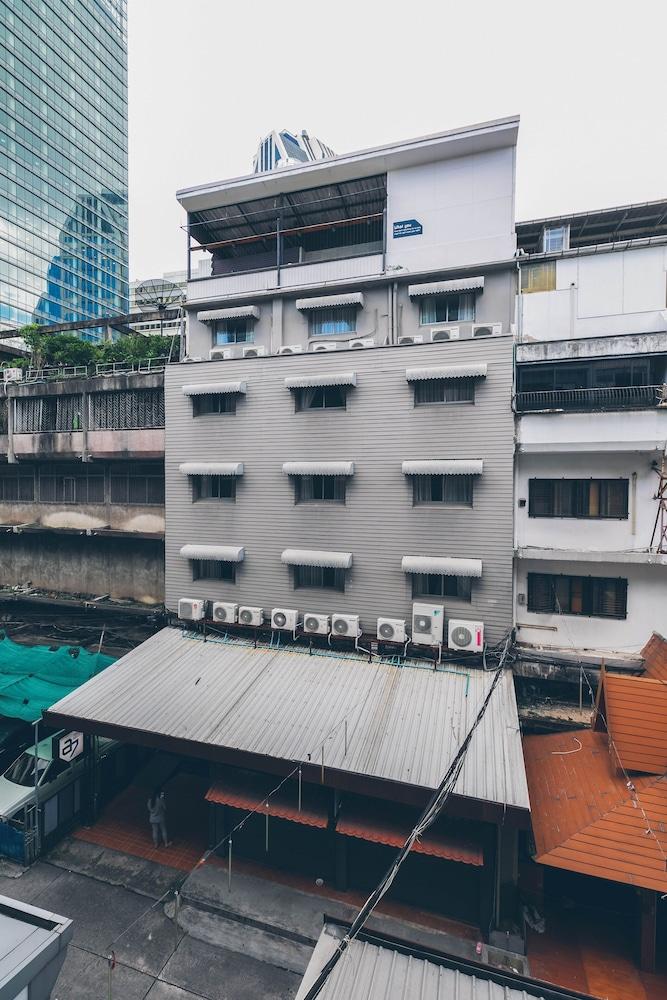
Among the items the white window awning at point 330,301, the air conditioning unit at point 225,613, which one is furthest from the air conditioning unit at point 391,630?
the white window awning at point 330,301

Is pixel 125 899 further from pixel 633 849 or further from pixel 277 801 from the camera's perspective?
pixel 633 849

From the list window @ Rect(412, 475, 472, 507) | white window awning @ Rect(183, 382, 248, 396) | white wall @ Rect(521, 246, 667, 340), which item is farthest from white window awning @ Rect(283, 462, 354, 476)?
white wall @ Rect(521, 246, 667, 340)

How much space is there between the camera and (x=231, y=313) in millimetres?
19531

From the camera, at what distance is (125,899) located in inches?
493

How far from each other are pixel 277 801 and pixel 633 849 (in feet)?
28.1

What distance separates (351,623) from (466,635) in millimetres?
3929

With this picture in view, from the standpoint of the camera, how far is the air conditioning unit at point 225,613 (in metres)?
18.0

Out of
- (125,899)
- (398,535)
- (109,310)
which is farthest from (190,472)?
(109,310)

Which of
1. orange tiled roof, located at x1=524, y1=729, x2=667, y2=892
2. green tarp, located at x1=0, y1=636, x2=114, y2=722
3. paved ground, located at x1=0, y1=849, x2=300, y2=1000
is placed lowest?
paved ground, located at x1=0, y1=849, x2=300, y2=1000

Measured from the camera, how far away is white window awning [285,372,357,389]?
657 inches

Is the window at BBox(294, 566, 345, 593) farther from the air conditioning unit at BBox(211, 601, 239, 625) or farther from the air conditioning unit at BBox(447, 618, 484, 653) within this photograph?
the air conditioning unit at BBox(447, 618, 484, 653)

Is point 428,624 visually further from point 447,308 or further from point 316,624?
point 447,308

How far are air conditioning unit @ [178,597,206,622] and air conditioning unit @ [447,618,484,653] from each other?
9486mm

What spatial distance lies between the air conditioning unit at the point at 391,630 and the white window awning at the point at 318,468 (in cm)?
533
